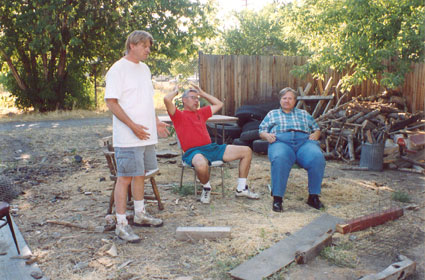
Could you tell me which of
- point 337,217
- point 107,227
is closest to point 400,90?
point 337,217

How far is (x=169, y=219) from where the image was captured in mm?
4508

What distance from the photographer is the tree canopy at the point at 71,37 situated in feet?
46.1

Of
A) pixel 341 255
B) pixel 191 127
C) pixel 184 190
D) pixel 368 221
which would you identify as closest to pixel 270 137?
pixel 191 127

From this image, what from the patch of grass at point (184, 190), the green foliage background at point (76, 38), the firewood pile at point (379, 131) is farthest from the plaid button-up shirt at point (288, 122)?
the green foliage background at point (76, 38)

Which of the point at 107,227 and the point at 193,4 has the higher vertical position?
the point at 193,4

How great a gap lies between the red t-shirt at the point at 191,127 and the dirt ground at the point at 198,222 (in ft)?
2.52

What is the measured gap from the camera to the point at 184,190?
553cm

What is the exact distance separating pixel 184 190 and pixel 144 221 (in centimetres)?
136

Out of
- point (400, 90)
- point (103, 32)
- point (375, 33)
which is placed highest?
point (103, 32)

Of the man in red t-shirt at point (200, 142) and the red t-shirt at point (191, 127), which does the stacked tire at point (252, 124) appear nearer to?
the man in red t-shirt at point (200, 142)

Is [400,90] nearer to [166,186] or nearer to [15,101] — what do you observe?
[166,186]

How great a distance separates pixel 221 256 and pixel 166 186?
2534 mm

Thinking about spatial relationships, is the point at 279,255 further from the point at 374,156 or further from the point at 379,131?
the point at 379,131

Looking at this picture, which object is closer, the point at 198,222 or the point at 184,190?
the point at 198,222
